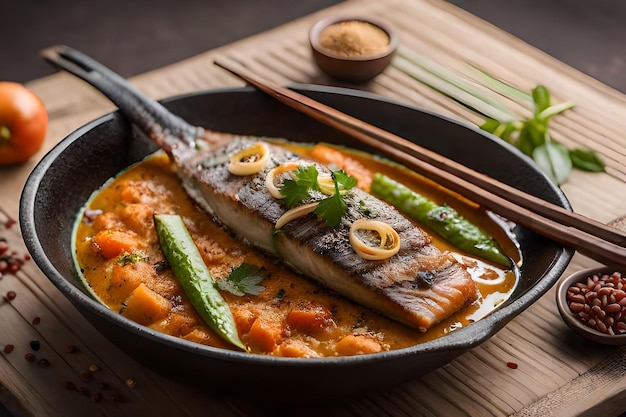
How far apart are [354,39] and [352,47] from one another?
2.7 inches

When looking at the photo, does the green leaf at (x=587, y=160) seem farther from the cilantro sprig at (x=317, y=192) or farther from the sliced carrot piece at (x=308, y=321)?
the sliced carrot piece at (x=308, y=321)

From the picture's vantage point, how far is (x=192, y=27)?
7562mm

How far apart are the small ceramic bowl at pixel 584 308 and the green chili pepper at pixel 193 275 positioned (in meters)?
1.48

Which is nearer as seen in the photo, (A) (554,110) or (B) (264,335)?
(B) (264,335)

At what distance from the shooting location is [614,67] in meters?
6.83

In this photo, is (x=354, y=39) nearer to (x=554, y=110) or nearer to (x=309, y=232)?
(x=554, y=110)

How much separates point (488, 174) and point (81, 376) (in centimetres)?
232

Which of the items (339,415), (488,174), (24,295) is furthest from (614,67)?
(24,295)

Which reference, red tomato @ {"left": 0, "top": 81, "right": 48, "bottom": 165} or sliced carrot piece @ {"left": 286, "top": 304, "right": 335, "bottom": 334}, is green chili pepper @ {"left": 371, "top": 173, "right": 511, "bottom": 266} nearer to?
sliced carrot piece @ {"left": 286, "top": 304, "right": 335, "bottom": 334}

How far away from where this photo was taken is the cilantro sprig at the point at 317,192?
11.8ft

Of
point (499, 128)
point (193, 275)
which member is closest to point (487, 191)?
Answer: point (499, 128)

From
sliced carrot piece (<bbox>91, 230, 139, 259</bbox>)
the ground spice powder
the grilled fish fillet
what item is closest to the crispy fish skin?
the grilled fish fillet

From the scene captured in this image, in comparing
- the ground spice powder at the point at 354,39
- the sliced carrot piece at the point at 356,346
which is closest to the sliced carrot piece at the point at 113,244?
the sliced carrot piece at the point at 356,346

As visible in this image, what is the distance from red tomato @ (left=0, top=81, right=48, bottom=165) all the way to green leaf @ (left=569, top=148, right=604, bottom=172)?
3184 mm
